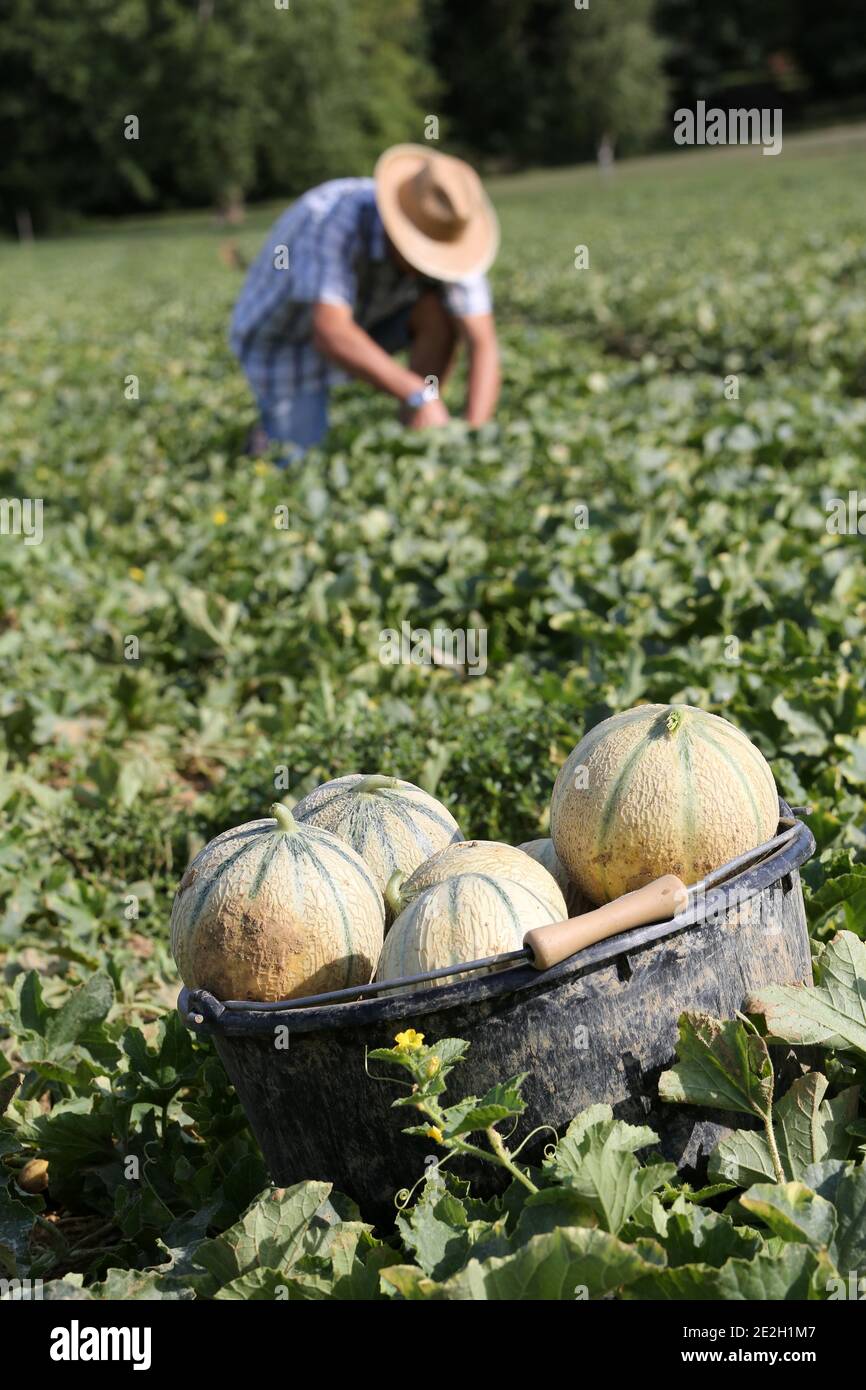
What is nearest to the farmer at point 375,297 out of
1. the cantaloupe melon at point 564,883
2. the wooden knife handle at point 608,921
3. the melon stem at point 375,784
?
the melon stem at point 375,784

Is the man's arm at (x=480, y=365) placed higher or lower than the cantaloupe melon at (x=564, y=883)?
higher

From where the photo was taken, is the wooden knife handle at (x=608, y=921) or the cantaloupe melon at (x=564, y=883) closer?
the wooden knife handle at (x=608, y=921)

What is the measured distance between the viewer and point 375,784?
2623 millimetres

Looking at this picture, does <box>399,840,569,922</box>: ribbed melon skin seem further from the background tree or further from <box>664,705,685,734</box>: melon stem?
the background tree

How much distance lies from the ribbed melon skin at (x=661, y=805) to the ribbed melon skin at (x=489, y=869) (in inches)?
3.7

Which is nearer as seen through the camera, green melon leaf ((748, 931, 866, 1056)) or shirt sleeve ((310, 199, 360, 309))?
green melon leaf ((748, 931, 866, 1056))

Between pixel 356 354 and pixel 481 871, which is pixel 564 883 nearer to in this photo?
pixel 481 871

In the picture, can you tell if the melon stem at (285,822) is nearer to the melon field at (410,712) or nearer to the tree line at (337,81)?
the melon field at (410,712)

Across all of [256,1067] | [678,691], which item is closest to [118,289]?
[678,691]

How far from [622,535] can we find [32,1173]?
349 centimetres

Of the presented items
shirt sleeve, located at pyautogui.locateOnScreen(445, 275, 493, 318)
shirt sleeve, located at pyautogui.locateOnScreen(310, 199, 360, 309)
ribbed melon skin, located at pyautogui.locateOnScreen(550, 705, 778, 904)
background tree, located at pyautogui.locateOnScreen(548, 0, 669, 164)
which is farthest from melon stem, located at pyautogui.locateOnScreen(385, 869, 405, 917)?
background tree, located at pyautogui.locateOnScreen(548, 0, 669, 164)

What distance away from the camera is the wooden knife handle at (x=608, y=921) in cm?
203

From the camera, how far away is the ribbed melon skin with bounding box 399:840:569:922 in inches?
90.2
